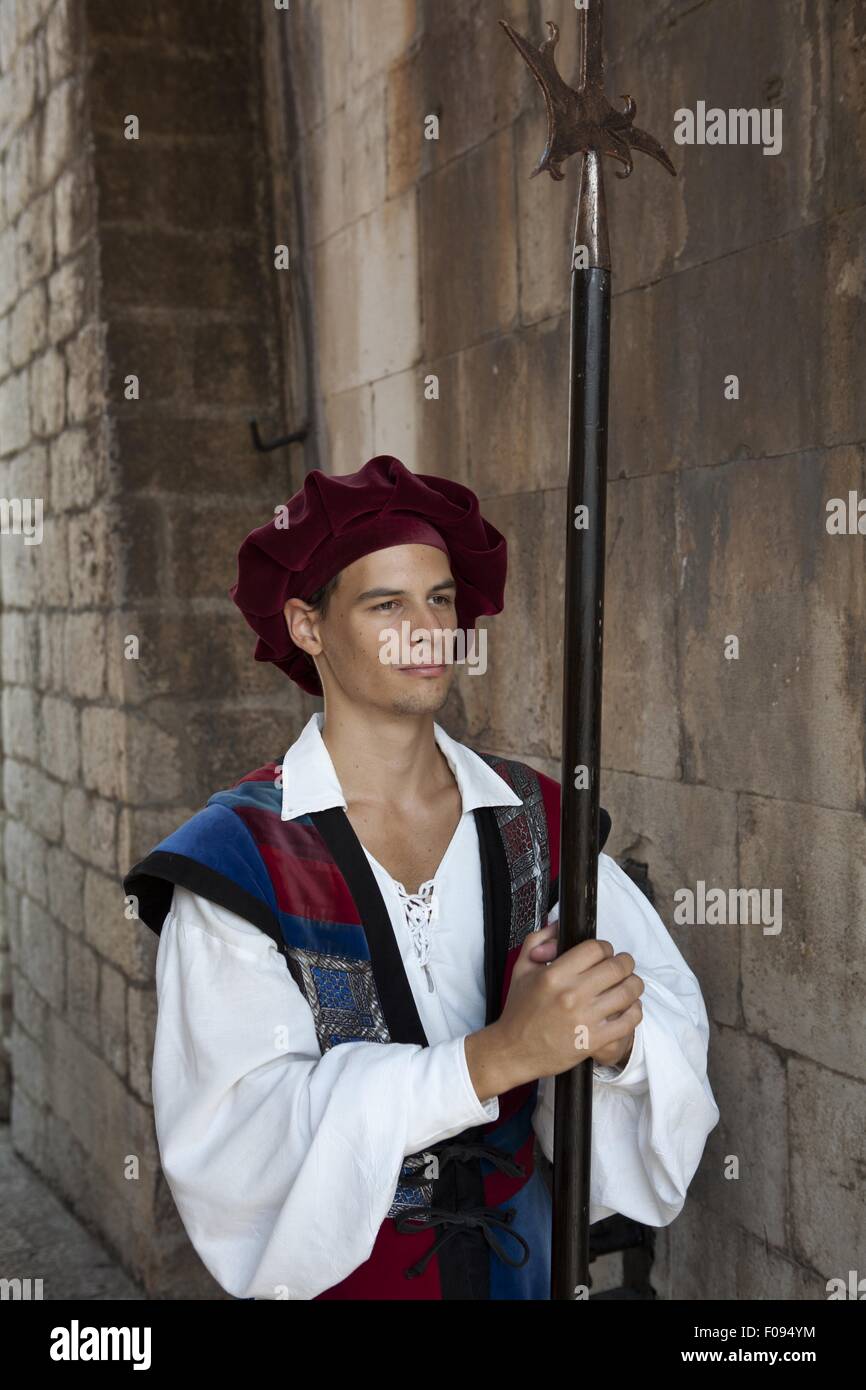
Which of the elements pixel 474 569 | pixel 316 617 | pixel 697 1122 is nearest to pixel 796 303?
pixel 474 569

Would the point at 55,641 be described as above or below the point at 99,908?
above

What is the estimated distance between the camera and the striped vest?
1805 mm

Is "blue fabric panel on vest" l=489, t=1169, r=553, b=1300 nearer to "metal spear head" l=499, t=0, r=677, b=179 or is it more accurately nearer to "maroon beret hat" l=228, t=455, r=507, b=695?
"maroon beret hat" l=228, t=455, r=507, b=695

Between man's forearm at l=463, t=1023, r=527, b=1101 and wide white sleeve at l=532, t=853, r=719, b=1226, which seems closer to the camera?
man's forearm at l=463, t=1023, r=527, b=1101

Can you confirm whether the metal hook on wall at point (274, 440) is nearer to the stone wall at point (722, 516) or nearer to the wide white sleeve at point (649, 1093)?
the stone wall at point (722, 516)

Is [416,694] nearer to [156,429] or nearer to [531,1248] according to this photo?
[531,1248]

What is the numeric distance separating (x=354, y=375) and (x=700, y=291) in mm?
1598

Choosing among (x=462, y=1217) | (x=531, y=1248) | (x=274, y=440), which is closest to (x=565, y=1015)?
(x=462, y=1217)

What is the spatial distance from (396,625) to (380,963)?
0.44m

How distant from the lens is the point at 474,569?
2.02m

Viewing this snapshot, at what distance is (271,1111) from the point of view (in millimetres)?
1705

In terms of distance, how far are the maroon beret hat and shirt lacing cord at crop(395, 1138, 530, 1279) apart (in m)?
0.74

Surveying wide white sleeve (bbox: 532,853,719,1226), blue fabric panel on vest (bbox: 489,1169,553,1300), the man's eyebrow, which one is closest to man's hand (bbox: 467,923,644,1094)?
wide white sleeve (bbox: 532,853,719,1226)
